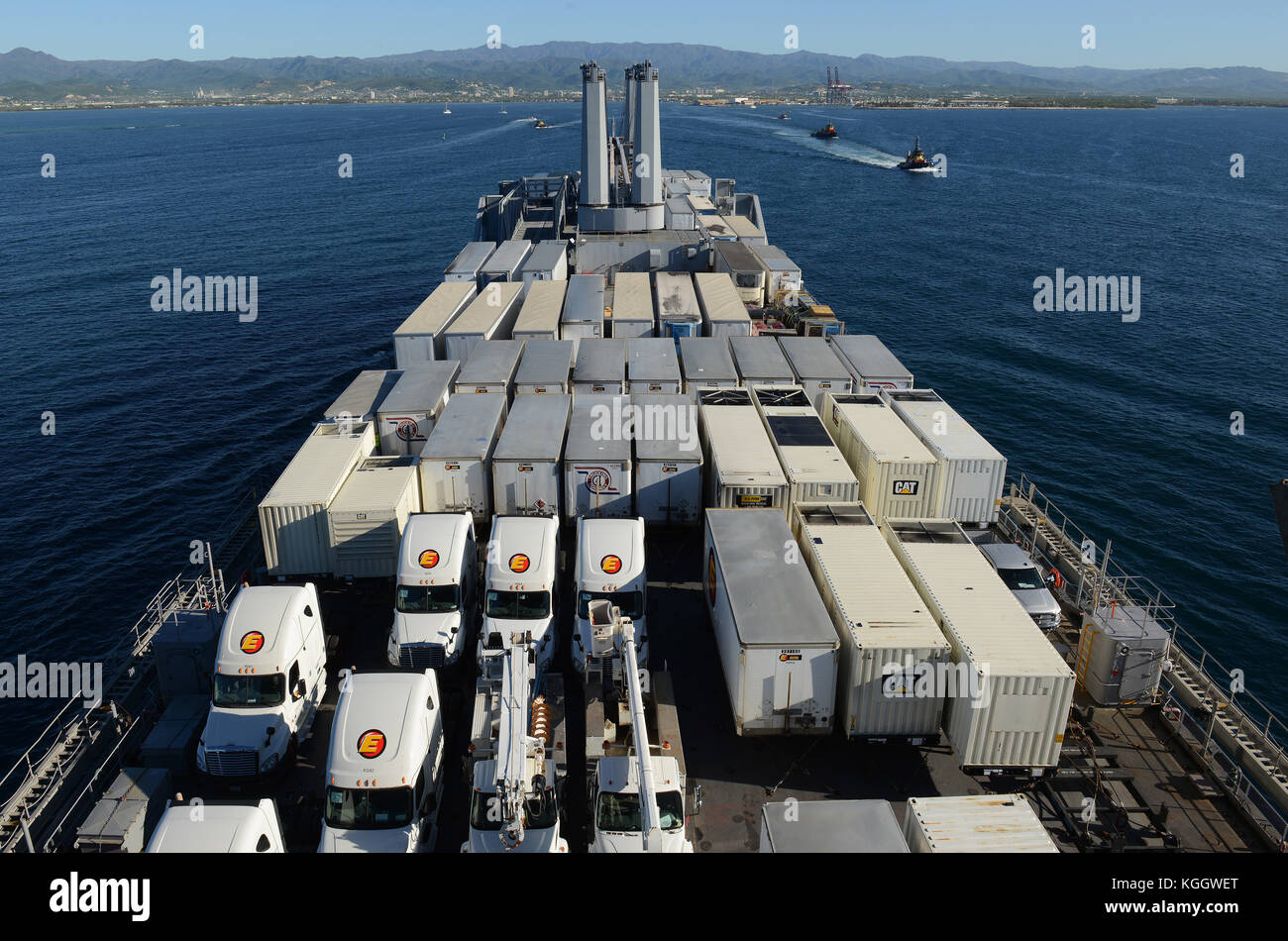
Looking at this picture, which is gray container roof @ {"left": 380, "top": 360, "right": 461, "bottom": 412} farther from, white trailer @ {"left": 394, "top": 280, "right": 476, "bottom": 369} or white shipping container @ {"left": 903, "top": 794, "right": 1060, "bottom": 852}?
white shipping container @ {"left": 903, "top": 794, "right": 1060, "bottom": 852}

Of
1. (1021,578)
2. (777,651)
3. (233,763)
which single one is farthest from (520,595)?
(1021,578)

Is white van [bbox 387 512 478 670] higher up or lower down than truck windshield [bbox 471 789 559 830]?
higher up

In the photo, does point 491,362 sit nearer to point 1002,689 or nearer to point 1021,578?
point 1021,578

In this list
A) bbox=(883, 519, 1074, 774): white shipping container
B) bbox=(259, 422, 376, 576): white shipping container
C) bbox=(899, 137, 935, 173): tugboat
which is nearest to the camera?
bbox=(883, 519, 1074, 774): white shipping container

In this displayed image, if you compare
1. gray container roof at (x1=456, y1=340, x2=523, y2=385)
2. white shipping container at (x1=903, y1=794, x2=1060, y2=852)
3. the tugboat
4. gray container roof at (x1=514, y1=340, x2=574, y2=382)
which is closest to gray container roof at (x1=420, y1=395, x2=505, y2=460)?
gray container roof at (x1=456, y1=340, x2=523, y2=385)

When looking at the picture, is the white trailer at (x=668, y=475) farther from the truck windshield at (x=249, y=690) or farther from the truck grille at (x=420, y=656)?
the truck windshield at (x=249, y=690)
